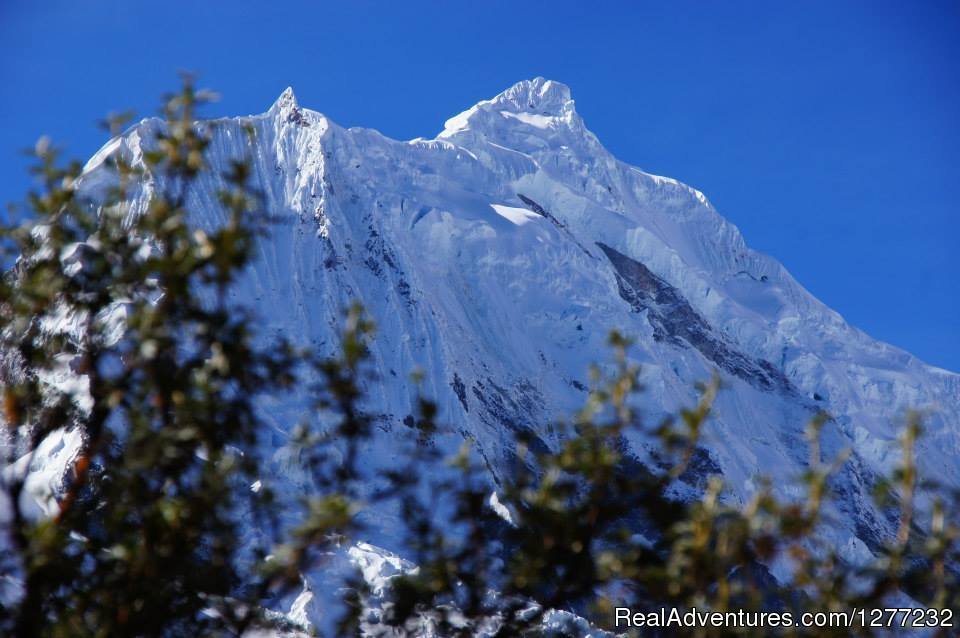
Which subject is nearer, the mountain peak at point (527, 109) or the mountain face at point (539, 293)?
the mountain face at point (539, 293)

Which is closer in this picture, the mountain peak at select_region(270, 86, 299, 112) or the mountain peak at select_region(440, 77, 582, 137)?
the mountain peak at select_region(270, 86, 299, 112)

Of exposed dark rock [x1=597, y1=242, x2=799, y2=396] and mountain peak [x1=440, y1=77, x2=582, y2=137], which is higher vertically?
mountain peak [x1=440, y1=77, x2=582, y2=137]

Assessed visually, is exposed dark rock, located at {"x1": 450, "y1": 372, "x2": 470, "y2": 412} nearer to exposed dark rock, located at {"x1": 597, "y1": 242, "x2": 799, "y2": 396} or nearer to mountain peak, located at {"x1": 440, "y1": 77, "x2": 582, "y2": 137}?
exposed dark rock, located at {"x1": 597, "y1": 242, "x2": 799, "y2": 396}

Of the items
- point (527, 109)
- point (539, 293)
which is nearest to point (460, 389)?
point (539, 293)

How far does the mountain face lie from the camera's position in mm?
87500

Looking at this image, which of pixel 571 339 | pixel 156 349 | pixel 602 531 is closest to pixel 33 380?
pixel 156 349

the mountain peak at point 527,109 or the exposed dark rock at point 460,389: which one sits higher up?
the mountain peak at point 527,109

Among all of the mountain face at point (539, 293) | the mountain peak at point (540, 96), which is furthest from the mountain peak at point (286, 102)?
the mountain peak at point (540, 96)

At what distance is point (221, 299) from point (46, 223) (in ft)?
3.54

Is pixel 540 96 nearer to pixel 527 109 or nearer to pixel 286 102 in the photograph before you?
pixel 527 109

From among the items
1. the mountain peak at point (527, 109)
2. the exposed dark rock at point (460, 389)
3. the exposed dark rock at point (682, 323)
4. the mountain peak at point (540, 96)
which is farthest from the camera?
the mountain peak at point (540, 96)

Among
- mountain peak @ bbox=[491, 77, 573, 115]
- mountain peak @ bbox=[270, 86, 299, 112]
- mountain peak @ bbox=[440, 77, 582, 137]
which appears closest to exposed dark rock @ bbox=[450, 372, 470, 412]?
mountain peak @ bbox=[270, 86, 299, 112]

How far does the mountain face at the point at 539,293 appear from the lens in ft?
287

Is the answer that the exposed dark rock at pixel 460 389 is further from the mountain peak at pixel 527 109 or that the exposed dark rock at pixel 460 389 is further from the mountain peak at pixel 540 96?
the mountain peak at pixel 540 96
